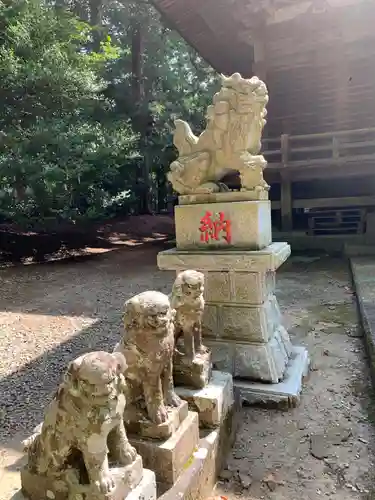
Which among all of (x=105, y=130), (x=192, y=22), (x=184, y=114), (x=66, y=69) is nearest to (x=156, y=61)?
(x=184, y=114)

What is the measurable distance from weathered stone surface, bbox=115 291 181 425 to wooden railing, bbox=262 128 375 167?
750 centimetres

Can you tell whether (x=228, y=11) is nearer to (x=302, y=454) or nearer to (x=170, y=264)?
(x=170, y=264)

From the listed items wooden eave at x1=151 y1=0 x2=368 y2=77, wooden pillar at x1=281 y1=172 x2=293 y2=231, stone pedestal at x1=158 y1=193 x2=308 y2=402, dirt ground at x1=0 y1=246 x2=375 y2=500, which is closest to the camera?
dirt ground at x1=0 y1=246 x2=375 y2=500

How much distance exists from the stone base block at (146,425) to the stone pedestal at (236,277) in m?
1.17

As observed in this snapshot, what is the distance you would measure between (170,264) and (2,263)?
832cm

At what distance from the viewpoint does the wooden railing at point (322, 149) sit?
8344 mm

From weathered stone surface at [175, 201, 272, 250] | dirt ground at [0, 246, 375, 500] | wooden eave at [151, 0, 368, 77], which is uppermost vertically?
wooden eave at [151, 0, 368, 77]

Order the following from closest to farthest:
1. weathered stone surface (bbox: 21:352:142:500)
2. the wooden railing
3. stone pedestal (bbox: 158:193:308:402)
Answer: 1. weathered stone surface (bbox: 21:352:142:500)
2. stone pedestal (bbox: 158:193:308:402)
3. the wooden railing

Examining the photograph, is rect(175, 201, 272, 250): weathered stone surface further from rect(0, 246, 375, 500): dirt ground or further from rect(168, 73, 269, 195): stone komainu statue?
rect(0, 246, 375, 500): dirt ground

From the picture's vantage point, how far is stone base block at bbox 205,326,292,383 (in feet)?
10.5

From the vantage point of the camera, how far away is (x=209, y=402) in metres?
2.52

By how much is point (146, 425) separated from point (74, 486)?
1.68 ft

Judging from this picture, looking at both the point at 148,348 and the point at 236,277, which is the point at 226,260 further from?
the point at 148,348

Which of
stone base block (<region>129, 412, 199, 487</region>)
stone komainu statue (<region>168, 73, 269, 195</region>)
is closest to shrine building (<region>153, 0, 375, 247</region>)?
stone komainu statue (<region>168, 73, 269, 195</region>)
